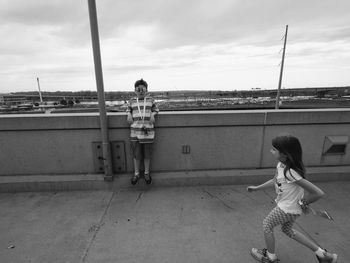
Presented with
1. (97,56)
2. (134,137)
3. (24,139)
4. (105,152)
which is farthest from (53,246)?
(97,56)

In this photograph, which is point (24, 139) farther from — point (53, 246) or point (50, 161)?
point (53, 246)

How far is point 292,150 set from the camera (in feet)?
5.92

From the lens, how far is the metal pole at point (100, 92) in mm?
3214

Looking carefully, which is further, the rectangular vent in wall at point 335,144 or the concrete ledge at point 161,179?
the rectangular vent in wall at point 335,144

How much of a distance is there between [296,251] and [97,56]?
12.1 feet

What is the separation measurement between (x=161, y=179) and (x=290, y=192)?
230cm

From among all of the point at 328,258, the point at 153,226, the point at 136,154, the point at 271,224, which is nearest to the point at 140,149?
the point at 136,154

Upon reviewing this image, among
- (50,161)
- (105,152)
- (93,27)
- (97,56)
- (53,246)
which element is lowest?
(53,246)

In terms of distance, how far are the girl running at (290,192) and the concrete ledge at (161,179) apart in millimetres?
1809

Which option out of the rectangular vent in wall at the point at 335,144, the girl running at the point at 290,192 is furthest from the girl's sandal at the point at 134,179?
the rectangular vent in wall at the point at 335,144

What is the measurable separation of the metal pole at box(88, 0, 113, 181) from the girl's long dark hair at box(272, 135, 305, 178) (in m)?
2.67

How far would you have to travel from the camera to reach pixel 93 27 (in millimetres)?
3232

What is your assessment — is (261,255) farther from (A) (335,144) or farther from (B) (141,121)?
(A) (335,144)

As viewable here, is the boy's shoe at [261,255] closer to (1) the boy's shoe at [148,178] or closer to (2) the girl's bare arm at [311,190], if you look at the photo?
(2) the girl's bare arm at [311,190]
